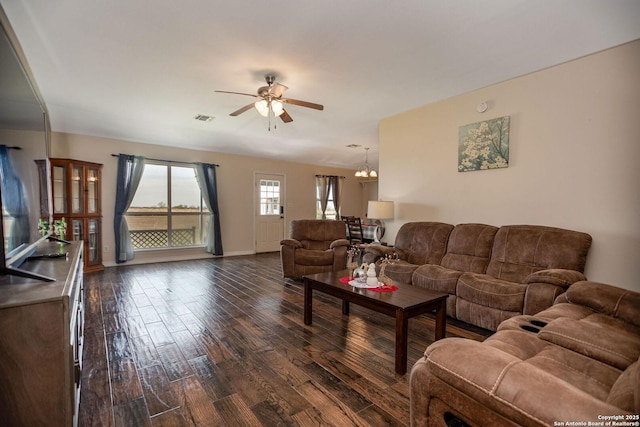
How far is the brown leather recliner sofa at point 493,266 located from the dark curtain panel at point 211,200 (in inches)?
154

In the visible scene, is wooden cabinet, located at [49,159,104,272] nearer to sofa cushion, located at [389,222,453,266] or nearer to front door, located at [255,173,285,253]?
front door, located at [255,173,285,253]

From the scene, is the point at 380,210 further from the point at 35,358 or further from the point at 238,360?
the point at 35,358

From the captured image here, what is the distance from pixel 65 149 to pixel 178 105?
99.3 inches

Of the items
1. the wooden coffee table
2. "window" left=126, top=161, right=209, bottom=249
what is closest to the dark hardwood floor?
the wooden coffee table

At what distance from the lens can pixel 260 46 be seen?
268cm

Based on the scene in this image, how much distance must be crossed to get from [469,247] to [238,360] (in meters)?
2.70

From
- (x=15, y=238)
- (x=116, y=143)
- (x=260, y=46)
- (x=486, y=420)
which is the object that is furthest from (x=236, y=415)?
(x=116, y=143)

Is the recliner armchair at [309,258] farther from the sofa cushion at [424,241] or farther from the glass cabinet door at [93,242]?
the glass cabinet door at [93,242]

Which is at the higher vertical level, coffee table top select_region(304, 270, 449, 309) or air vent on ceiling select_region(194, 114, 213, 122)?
air vent on ceiling select_region(194, 114, 213, 122)

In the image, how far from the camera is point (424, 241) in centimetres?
382

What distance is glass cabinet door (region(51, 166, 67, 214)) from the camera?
461 centimetres

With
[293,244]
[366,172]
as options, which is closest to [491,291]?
[293,244]

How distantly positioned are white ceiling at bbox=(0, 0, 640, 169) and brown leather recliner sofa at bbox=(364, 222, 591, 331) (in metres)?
1.74

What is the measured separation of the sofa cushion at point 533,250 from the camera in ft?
8.77
